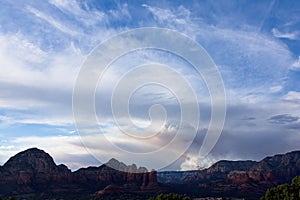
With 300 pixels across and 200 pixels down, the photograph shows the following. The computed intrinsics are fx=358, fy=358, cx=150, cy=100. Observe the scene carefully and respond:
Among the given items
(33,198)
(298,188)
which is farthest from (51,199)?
(298,188)

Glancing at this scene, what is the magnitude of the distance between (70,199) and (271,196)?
437ft

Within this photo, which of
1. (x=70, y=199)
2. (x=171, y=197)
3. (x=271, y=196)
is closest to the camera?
(x=171, y=197)

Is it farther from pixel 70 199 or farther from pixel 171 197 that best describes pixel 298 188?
pixel 70 199

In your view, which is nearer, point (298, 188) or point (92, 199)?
point (298, 188)

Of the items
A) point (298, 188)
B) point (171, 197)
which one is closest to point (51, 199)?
point (171, 197)

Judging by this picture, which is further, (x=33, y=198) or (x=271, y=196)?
(x=33, y=198)

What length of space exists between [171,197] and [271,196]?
2552 cm

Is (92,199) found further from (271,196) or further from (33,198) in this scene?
(271,196)

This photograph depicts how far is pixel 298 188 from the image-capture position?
279ft

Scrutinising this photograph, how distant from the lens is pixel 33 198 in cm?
19925

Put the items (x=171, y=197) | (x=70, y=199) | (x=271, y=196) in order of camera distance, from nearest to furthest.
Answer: (x=171, y=197)
(x=271, y=196)
(x=70, y=199)

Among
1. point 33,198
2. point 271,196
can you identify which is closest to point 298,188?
point 271,196

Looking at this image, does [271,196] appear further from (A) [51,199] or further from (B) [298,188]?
(A) [51,199]

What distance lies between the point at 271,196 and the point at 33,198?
150 metres
